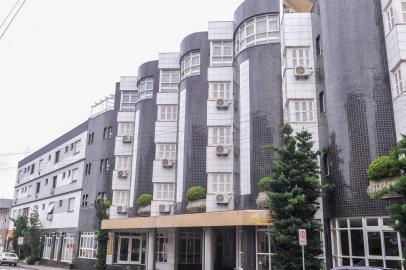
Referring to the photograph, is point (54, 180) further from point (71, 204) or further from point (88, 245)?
point (88, 245)

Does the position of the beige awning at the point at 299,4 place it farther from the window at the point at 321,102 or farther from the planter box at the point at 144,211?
the planter box at the point at 144,211

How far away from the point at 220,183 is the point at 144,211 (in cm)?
848

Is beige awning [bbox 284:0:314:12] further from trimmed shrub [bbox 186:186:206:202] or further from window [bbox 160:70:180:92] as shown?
trimmed shrub [bbox 186:186:206:202]

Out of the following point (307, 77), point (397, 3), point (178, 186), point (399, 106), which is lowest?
point (178, 186)

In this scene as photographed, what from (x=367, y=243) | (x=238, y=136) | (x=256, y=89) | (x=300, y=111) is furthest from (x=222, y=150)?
(x=367, y=243)

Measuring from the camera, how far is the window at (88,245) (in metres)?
37.5

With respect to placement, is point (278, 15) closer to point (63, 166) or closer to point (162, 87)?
point (162, 87)

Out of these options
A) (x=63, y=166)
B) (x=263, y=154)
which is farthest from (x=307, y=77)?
(x=63, y=166)

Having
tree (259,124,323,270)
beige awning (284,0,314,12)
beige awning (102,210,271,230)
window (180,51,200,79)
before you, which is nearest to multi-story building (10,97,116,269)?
beige awning (102,210,271,230)

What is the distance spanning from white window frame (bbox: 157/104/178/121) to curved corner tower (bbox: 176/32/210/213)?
2292mm

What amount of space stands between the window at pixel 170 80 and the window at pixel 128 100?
5.49 meters

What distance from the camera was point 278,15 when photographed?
1017 inches

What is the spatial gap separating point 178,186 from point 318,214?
1165 cm

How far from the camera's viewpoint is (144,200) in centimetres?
3275
